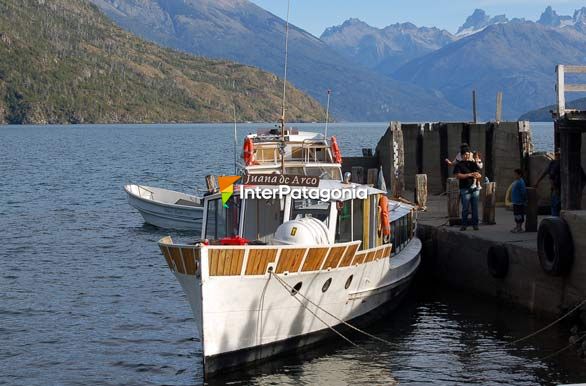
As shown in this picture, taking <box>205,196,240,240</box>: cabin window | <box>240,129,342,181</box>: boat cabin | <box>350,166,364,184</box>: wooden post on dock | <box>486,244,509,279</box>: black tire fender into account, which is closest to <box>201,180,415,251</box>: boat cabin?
<box>205,196,240,240</box>: cabin window

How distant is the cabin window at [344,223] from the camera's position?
21.1m

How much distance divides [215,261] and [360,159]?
25883 millimetres

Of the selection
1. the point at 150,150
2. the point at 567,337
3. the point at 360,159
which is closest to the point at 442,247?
the point at 567,337

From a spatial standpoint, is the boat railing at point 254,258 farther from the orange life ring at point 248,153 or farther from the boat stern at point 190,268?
the orange life ring at point 248,153

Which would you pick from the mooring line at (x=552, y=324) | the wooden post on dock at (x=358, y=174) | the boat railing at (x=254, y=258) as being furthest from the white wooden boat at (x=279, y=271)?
the wooden post on dock at (x=358, y=174)

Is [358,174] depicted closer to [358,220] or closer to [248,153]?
[248,153]

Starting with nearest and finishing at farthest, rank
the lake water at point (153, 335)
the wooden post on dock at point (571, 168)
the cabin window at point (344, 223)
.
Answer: the lake water at point (153, 335), the cabin window at point (344, 223), the wooden post on dock at point (571, 168)

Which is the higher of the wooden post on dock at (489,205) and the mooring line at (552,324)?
the wooden post on dock at (489,205)

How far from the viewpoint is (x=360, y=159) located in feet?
141

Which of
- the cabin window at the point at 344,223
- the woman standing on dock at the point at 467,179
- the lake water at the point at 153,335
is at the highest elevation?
the woman standing on dock at the point at 467,179

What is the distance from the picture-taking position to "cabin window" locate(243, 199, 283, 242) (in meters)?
21.0

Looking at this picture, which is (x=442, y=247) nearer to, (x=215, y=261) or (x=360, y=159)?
(x=215, y=261)

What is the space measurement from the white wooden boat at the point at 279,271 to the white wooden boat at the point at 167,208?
1893 cm

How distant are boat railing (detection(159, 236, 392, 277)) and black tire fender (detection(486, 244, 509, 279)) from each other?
5312mm
